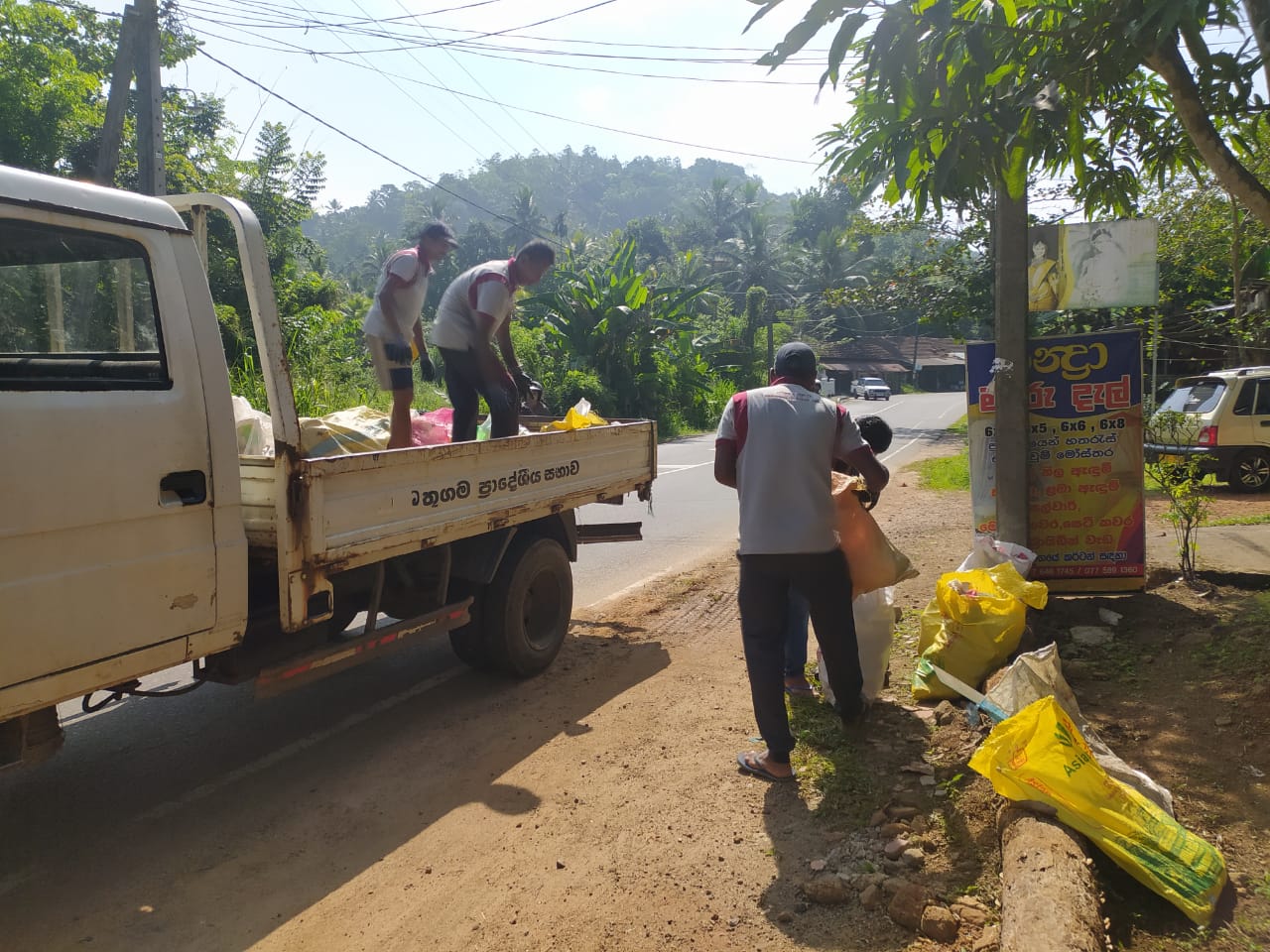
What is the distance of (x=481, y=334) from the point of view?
5367mm

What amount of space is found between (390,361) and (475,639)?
1701 mm

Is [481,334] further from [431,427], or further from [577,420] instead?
[577,420]

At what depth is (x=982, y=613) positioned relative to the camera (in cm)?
441

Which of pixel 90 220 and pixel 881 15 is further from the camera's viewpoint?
pixel 881 15

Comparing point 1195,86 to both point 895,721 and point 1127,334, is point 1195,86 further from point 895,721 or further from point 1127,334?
point 895,721

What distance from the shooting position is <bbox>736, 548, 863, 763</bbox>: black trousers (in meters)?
3.72

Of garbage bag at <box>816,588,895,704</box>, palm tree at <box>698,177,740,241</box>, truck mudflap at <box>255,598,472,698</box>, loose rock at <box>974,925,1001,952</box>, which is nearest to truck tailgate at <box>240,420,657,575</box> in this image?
truck mudflap at <box>255,598,472,698</box>

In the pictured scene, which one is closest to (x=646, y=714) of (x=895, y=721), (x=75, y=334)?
(x=895, y=721)

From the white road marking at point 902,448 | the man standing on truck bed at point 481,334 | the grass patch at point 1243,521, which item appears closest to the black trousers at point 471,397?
the man standing on truck bed at point 481,334

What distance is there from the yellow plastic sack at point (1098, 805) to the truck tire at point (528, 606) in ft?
8.38

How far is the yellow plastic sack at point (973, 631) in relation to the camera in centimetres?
441

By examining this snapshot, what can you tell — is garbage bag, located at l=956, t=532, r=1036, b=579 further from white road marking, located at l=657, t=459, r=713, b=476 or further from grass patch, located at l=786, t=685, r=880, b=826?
white road marking, located at l=657, t=459, r=713, b=476

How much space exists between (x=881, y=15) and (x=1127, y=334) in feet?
9.55

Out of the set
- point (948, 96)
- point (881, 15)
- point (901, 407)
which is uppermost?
point (881, 15)
